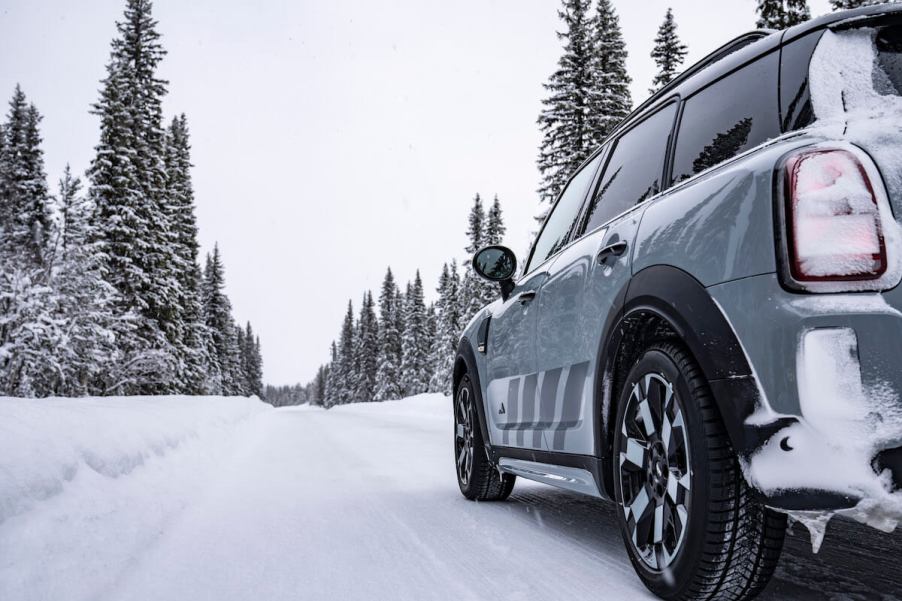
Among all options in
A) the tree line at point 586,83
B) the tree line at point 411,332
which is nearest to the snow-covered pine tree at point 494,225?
the tree line at point 411,332

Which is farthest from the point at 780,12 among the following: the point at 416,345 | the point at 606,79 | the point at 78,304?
the point at 416,345

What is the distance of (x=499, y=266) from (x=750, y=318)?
100 inches

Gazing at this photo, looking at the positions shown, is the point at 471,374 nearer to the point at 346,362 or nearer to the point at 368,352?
the point at 368,352

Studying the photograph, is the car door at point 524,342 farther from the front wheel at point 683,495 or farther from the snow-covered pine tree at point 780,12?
the snow-covered pine tree at point 780,12

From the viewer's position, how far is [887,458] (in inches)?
57.0

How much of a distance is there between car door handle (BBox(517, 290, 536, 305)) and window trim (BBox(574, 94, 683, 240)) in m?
0.40

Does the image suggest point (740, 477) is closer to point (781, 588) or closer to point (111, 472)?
point (781, 588)

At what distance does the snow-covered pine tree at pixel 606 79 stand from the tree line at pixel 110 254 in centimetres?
1751

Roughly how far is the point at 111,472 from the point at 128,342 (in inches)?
859

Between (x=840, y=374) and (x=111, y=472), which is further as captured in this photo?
(x=111, y=472)

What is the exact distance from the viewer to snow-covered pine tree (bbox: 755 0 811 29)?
17.5 m

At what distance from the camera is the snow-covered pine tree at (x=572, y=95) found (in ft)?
80.4

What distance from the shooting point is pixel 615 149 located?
3.44m

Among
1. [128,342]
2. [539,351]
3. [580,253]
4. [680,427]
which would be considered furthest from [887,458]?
[128,342]
